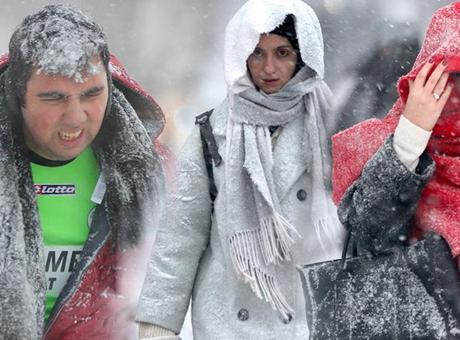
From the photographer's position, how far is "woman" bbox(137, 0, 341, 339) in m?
4.69

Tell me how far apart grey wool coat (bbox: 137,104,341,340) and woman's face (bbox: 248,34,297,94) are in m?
0.17

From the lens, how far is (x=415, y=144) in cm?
394

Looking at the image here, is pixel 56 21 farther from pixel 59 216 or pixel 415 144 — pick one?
pixel 415 144

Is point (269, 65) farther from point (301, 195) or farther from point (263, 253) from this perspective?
point (263, 253)

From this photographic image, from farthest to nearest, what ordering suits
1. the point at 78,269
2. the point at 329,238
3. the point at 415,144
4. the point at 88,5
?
the point at 88,5 < the point at 78,269 < the point at 329,238 < the point at 415,144

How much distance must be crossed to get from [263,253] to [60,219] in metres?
0.87

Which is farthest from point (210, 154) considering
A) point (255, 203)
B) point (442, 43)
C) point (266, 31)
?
point (442, 43)

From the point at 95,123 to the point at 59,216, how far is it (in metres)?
0.39

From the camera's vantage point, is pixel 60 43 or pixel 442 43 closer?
pixel 442 43

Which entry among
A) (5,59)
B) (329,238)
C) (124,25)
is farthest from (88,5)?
(329,238)

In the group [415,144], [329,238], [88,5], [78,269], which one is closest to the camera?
[415,144]

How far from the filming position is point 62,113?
16.1ft

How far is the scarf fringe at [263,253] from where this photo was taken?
4.66 meters

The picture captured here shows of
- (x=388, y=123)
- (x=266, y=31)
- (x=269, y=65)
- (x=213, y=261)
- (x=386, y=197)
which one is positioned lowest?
(x=213, y=261)
